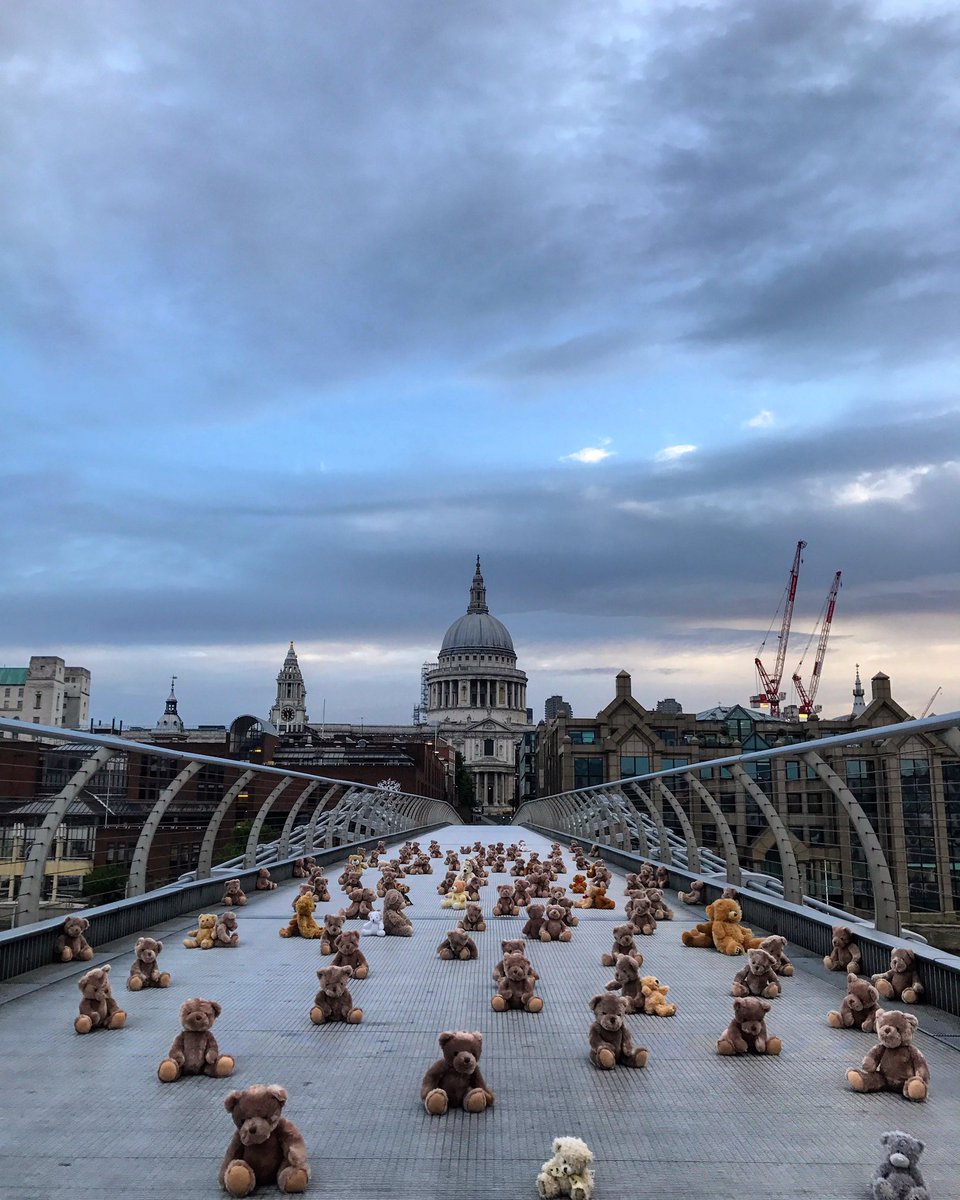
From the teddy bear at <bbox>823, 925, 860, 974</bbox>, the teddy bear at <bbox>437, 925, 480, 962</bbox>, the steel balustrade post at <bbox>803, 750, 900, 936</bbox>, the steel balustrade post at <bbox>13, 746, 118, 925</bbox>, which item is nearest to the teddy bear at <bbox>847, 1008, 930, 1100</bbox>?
the steel balustrade post at <bbox>803, 750, 900, 936</bbox>

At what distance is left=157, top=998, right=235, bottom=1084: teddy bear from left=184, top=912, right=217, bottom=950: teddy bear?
2.97m

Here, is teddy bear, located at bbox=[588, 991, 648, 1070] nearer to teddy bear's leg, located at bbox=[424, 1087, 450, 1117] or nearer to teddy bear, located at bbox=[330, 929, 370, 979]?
teddy bear's leg, located at bbox=[424, 1087, 450, 1117]

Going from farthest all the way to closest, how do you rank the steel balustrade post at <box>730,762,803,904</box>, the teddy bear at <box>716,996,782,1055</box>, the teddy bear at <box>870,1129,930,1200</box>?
the steel balustrade post at <box>730,762,803,904</box> < the teddy bear at <box>716,996,782,1055</box> < the teddy bear at <box>870,1129,930,1200</box>

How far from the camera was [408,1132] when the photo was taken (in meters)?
3.31

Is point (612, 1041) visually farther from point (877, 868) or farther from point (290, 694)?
point (290, 694)

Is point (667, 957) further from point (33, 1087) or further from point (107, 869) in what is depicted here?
point (107, 869)

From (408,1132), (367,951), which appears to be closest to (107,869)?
(367,951)

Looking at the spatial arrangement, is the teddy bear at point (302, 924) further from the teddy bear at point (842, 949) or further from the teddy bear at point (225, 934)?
the teddy bear at point (842, 949)

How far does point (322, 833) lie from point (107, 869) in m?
6.27

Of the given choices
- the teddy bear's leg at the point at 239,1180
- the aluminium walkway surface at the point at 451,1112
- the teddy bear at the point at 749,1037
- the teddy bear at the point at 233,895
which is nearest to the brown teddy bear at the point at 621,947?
the aluminium walkway surface at the point at 451,1112

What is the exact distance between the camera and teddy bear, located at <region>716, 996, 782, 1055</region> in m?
4.29

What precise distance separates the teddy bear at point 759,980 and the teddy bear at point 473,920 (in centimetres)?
235

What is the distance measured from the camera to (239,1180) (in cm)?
282

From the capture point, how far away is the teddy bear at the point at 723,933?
6895 mm
